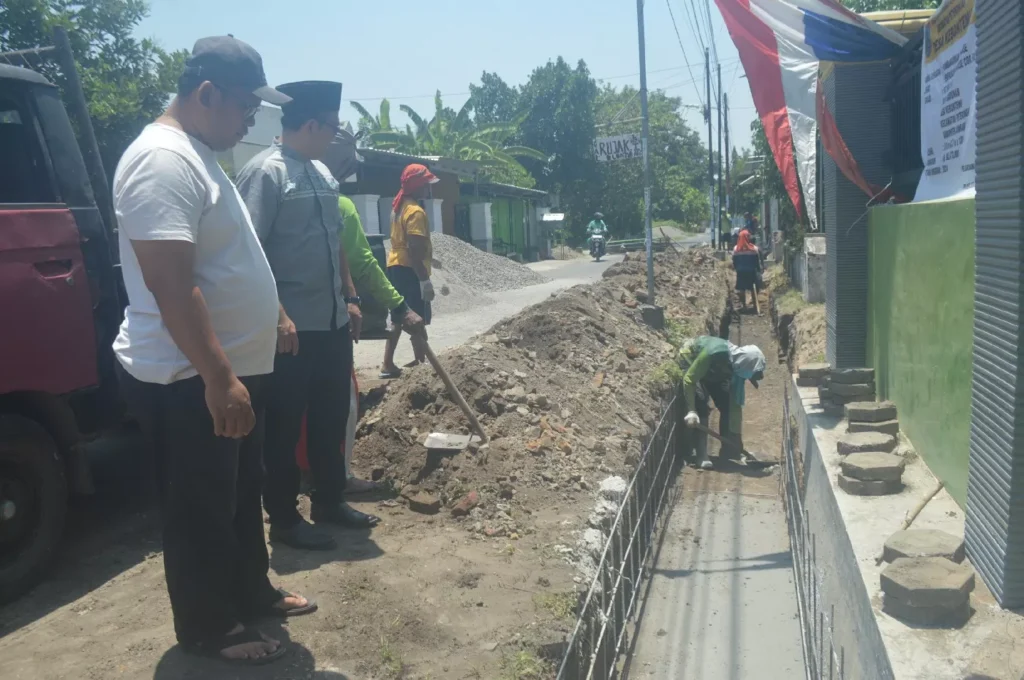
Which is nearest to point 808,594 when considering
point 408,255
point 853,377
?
point 853,377

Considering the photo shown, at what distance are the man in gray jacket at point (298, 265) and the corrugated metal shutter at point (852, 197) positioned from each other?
144 inches

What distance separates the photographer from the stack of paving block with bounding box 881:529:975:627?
2914 mm

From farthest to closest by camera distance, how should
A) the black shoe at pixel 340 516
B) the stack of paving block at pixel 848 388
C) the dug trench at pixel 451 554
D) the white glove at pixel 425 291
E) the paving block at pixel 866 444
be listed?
the white glove at pixel 425 291
the stack of paving block at pixel 848 388
the paving block at pixel 866 444
the black shoe at pixel 340 516
the dug trench at pixel 451 554

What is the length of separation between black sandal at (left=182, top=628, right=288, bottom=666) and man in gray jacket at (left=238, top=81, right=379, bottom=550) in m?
0.93

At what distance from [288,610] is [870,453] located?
297 centimetres

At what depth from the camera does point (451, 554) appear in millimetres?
4008

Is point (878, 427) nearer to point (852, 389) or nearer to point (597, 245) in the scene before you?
point (852, 389)

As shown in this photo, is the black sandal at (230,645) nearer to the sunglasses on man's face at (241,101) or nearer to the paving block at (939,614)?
the sunglasses on man's face at (241,101)

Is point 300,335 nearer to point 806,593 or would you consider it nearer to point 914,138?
point 806,593

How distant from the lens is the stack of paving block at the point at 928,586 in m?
2.91

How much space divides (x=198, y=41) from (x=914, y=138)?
14.5 ft

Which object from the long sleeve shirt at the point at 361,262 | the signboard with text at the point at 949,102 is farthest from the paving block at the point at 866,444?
the long sleeve shirt at the point at 361,262

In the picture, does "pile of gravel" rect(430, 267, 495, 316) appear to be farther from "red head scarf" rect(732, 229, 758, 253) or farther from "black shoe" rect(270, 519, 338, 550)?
"black shoe" rect(270, 519, 338, 550)

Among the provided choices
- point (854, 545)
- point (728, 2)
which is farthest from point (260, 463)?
point (728, 2)
